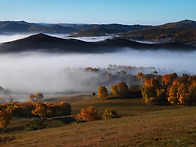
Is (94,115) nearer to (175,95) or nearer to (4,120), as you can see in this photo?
(4,120)

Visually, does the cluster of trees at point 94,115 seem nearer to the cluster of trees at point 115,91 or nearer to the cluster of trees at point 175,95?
the cluster of trees at point 175,95

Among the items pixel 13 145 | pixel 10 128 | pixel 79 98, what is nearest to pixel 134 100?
pixel 79 98

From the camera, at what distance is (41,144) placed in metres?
30.9

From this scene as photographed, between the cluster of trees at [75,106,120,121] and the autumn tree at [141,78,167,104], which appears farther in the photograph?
the autumn tree at [141,78,167,104]

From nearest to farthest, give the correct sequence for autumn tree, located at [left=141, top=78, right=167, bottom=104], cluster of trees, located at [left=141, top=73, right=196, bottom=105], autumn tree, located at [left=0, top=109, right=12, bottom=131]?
autumn tree, located at [left=0, top=109, right=12, bottom=131] → cluster of trees, located at [left=141, top=73, right=196, bottom=105] → autumn tree, located at [left=141, top=78, right=167, bottom=104]

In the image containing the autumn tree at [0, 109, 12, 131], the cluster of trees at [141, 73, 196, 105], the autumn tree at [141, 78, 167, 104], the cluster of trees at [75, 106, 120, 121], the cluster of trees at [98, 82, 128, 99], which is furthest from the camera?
the cluster of trees at [98, 82, 128, 99]

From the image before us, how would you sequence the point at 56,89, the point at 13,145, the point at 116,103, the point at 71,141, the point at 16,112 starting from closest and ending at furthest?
the point at 71,141 → the point at 13,145 → the point at 16,112 → the point at 116,103 → the point at 56,89

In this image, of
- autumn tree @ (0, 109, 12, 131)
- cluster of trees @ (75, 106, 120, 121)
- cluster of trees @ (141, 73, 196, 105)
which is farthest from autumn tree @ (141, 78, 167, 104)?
autumn tree @ (0, 109, 12, 131)

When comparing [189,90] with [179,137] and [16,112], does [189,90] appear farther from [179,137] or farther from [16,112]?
[179,137]

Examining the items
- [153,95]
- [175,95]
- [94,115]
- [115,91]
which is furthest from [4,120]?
[115,91]

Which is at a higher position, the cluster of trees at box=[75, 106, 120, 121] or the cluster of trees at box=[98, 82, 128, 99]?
the cluster of trees at box=[75, 106, 120, 121]

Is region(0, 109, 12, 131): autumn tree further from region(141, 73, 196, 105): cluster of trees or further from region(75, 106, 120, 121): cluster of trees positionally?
region(141, 73, 196, 105): cluster of trees

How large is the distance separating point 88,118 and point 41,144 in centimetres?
3473

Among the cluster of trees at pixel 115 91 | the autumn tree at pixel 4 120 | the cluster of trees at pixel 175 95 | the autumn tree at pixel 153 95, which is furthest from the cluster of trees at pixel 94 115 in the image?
the cluster of trees at pixel 115 91
